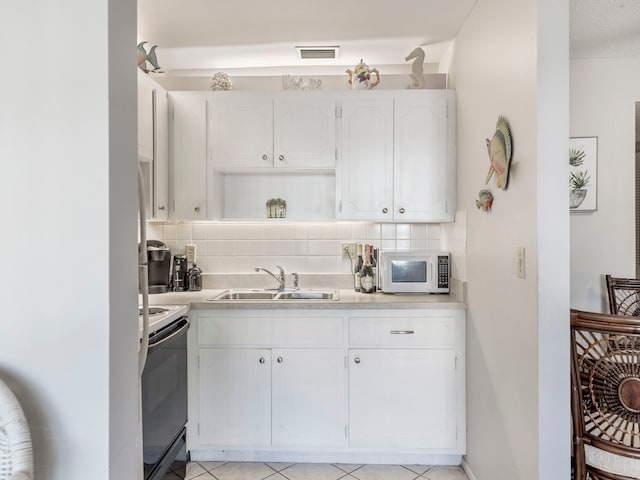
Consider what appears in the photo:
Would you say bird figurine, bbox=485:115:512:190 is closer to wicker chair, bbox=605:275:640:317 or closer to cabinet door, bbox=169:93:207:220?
wicker chair, bbox=605:275:640:317

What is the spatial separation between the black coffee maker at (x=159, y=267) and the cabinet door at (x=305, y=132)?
99cm

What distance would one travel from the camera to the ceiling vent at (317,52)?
262 cm

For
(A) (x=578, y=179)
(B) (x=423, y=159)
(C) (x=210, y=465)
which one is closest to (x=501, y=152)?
(B) (x=423, y=159)

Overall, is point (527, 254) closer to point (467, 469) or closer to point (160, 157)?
point (467, 469)

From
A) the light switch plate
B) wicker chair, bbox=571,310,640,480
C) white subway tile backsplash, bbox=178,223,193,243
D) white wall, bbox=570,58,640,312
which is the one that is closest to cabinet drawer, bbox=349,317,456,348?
wicker chair, bbox=571,310,640,480

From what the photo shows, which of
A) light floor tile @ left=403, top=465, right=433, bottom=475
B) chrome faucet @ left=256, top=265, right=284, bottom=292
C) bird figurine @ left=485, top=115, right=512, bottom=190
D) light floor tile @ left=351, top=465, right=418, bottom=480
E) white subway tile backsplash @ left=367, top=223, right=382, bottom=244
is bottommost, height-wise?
Result: light floor tile @ left=403, top=465, right=433, bottom=475

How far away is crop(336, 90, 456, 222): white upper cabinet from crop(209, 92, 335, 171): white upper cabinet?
0.47ft

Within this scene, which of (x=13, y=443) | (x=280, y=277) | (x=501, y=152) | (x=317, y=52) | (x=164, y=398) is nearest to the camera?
(x=13, y=443)

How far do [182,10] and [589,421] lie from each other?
8.82 ft

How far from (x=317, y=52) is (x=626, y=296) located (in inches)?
101

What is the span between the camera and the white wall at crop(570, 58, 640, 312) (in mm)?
2664

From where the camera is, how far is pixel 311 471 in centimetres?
225

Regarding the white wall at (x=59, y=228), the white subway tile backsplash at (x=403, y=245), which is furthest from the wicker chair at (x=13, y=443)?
the white subway tile backsplash at (x=403, y=245)

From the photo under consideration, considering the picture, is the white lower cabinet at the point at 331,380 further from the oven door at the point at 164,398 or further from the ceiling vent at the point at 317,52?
the ceiling vent at the point at 317,52
